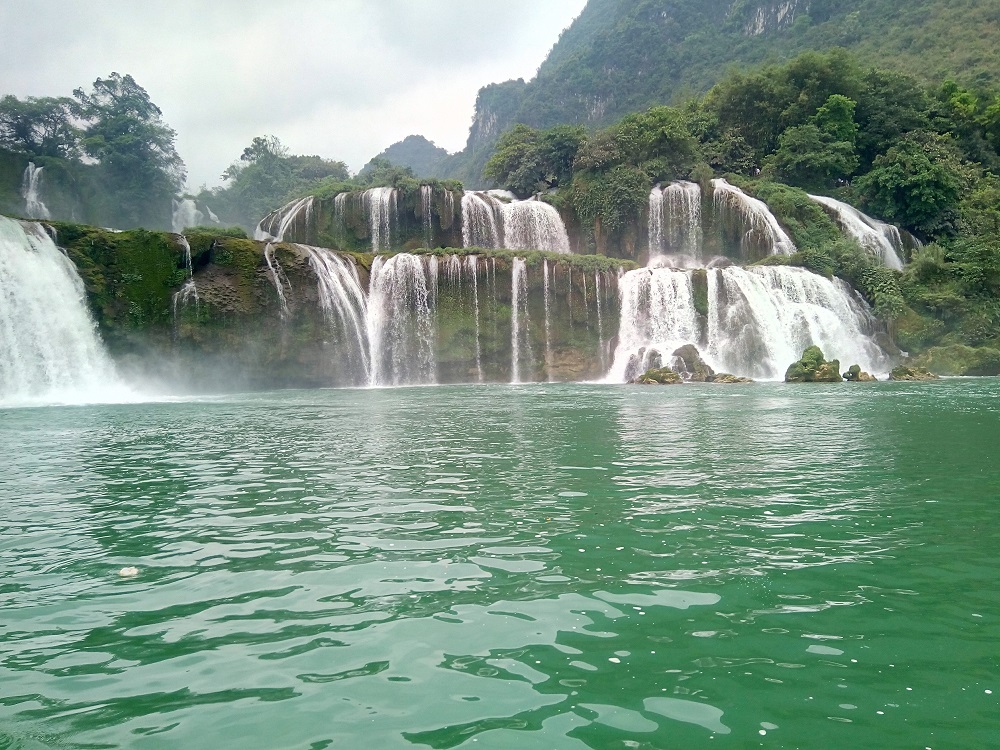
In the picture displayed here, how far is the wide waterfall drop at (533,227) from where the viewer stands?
37.7m

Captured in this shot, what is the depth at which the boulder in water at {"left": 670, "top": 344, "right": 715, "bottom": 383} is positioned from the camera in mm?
26453

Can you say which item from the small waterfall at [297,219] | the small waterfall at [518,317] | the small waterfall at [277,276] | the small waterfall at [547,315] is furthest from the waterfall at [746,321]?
A: the small waterfall at [297,219]

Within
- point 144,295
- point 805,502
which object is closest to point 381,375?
point 144,295

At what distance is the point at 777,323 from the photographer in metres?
28.4

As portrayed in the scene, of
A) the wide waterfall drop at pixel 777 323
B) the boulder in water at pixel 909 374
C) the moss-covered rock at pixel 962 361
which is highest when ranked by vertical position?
the wide waterfall drop at pixel 777 323

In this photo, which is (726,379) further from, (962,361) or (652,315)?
(962,361)

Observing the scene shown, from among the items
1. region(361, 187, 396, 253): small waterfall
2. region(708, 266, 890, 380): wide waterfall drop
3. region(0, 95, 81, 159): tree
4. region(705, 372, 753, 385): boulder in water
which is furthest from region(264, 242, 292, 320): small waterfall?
region(0, 95, 81, 159): tree

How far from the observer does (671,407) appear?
15.8m

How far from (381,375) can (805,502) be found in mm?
24255

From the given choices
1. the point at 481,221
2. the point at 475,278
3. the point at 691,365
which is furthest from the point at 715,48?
the point at 691,365

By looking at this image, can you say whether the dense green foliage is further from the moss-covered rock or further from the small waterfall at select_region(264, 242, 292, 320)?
the moss-covered rock

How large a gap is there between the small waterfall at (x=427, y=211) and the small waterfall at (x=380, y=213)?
1.49m

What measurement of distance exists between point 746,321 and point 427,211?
16741 millimetres

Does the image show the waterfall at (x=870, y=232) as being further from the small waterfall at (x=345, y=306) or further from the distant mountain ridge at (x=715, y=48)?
the distant mountain ridge at (x=715, y=48)
